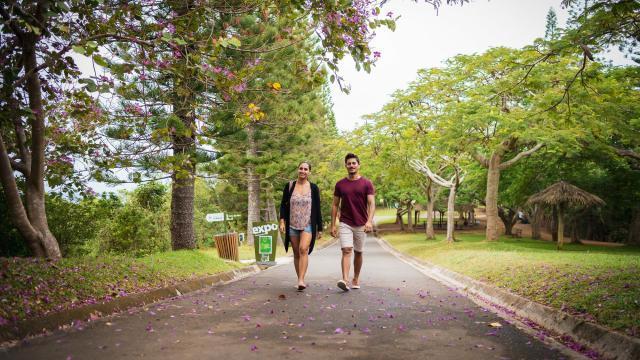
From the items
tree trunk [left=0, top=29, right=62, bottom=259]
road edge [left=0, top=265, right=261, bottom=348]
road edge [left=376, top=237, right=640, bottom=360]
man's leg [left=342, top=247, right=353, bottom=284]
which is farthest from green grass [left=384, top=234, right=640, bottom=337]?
tree trunk [left=0, top=29, right=62, bottom=259]

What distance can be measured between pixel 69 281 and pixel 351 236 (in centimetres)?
425

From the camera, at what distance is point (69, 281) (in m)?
6.51

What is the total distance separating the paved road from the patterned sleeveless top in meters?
1.21

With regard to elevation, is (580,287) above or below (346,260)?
below

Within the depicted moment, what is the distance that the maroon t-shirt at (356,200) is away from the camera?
8.09 m

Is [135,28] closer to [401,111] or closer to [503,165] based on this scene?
[401,111]

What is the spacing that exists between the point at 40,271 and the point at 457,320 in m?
5.62

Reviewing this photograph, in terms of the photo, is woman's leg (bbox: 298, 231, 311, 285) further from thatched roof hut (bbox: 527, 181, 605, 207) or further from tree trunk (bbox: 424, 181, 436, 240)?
tree trunk (bbox: 424, 181, 436, 240)

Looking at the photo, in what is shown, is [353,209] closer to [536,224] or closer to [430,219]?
[430,219]

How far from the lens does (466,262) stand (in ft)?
42.4

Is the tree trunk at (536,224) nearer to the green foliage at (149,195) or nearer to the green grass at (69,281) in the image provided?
the green foliage at (149,195)

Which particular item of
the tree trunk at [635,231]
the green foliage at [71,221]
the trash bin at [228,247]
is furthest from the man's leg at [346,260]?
the tree trunk at [635,231]

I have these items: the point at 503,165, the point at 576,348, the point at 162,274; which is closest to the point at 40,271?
the point at 162,274

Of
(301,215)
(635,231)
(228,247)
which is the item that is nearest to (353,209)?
(301,215)
